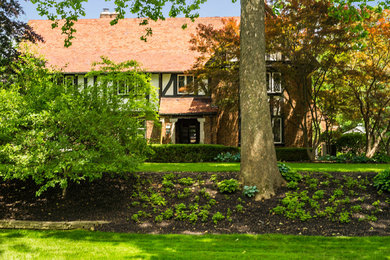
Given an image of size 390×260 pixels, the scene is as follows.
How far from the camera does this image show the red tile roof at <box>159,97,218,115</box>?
800 inches

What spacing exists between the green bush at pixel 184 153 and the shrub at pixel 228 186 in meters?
7.63

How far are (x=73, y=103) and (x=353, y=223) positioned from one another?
6.41 m

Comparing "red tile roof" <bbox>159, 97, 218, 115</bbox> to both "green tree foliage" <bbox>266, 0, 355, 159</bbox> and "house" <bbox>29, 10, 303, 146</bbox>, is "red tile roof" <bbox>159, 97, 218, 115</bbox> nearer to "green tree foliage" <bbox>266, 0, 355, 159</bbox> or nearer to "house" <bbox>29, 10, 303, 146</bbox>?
"house" <bbox>29, 10, 303, 146</bbox>

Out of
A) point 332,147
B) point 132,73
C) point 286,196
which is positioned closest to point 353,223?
point 286,196

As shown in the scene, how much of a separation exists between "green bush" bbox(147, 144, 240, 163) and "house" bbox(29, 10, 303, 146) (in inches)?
111

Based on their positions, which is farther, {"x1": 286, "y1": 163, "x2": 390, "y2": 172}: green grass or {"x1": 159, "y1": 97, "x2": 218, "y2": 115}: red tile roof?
{"x1": 159, "y1": 97, "x2": 218, "y2": 115}: red tile roof

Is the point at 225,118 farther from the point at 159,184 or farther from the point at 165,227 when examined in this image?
the point at 165,227

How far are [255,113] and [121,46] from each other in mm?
18482

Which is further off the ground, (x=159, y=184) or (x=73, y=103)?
(x=73, y=103)

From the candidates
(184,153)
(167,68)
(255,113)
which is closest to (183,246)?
(255,113)

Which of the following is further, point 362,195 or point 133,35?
point 133,35

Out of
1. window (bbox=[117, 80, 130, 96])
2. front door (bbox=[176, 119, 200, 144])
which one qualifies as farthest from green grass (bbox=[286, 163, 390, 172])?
front door (bbox=[176, 119, 200, 144])

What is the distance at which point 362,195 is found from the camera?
26.4ft

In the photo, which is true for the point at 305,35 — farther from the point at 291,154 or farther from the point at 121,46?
the point at 121,46
